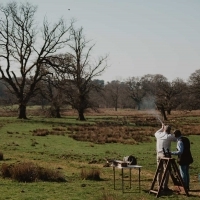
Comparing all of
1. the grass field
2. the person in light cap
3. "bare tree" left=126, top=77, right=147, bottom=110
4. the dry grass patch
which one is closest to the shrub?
the grass field

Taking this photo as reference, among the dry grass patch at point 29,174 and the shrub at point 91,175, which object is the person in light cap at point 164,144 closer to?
the shrub at point 91,175

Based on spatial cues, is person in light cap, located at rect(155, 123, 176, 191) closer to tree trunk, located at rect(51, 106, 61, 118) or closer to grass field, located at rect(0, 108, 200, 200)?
grass field, located at rect(0, 108, 200, 200)

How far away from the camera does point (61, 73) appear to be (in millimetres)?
57594

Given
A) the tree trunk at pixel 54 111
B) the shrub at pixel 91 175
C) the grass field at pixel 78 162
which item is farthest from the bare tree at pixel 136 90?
the shrub at pixel 91 175

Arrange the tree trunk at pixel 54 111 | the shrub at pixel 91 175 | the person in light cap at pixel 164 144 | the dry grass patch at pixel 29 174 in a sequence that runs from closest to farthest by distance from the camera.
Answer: the person in light cap at pixel 164 144, the dry grass patch at pixel 29 174, the shrub at pixel 91 175, the tree trunk at pixel 54 111

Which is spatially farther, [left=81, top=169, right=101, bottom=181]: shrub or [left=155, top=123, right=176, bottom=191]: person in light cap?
[left=81, top=169, right=101, bottom=181]: shrub

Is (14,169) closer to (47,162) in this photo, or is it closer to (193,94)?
(47,162)

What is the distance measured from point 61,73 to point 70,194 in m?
46.3

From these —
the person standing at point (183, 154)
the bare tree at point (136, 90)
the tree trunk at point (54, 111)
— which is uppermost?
the bare tree at point (136, 90)

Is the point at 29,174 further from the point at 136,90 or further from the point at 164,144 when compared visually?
the point at 136,90

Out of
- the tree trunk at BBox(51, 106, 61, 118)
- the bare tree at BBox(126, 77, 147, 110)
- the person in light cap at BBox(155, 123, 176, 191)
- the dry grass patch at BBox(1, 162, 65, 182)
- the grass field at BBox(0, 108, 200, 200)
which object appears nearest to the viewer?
the grass field at BBox(0, 108, 200, 200)

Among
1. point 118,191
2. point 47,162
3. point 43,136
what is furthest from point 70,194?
point 43,136

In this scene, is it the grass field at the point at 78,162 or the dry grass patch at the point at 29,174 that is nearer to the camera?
the grass field at the point at 78,162

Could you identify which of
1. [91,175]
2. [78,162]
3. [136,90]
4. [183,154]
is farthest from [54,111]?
[136,90]
